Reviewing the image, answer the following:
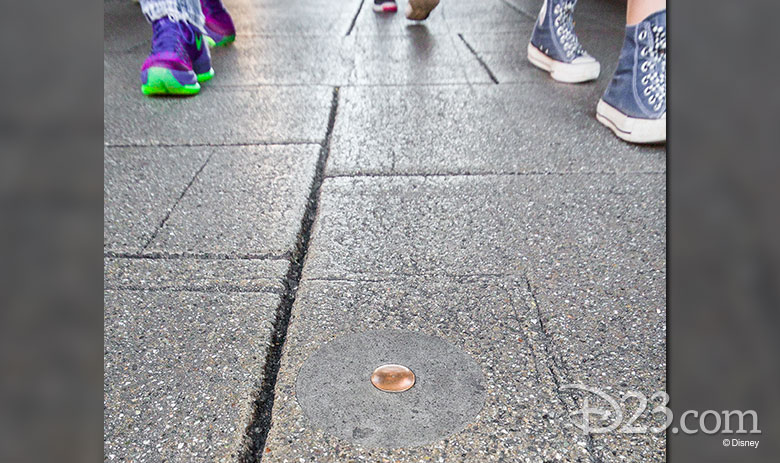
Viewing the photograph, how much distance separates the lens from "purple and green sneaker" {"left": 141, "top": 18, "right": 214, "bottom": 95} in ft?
9.62

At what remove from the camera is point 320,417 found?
1109 millimetres

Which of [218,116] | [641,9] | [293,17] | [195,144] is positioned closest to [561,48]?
[641,9]

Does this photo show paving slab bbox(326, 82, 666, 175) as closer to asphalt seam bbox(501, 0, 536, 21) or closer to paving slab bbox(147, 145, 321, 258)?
paving slab bbox(147, 145, 321, 258)

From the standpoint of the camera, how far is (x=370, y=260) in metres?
1.62

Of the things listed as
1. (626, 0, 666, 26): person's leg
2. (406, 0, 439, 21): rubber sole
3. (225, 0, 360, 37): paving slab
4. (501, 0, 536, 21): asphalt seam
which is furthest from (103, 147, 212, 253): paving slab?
(501, 0, 536, 21): asphalt seam

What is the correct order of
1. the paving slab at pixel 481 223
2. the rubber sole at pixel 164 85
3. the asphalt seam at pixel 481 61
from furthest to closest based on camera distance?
1. the asphalt seam at pixel 481 61
2. the rubber sole at pixel 164 85
3. the paving slab at pixel 481 223

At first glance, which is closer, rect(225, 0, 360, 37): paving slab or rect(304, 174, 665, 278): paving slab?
rect(304, 174, 665, 278): paving slab

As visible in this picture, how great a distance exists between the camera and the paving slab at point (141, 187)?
1790 millimetres

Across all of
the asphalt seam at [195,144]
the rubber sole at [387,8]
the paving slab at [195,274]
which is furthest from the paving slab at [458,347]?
the rubber sole at [387,8]

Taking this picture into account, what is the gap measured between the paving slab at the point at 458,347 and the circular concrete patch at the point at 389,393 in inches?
0.6

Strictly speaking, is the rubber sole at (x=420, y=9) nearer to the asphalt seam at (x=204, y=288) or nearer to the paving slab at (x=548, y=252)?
the paving slab at (x=548, y=252)
